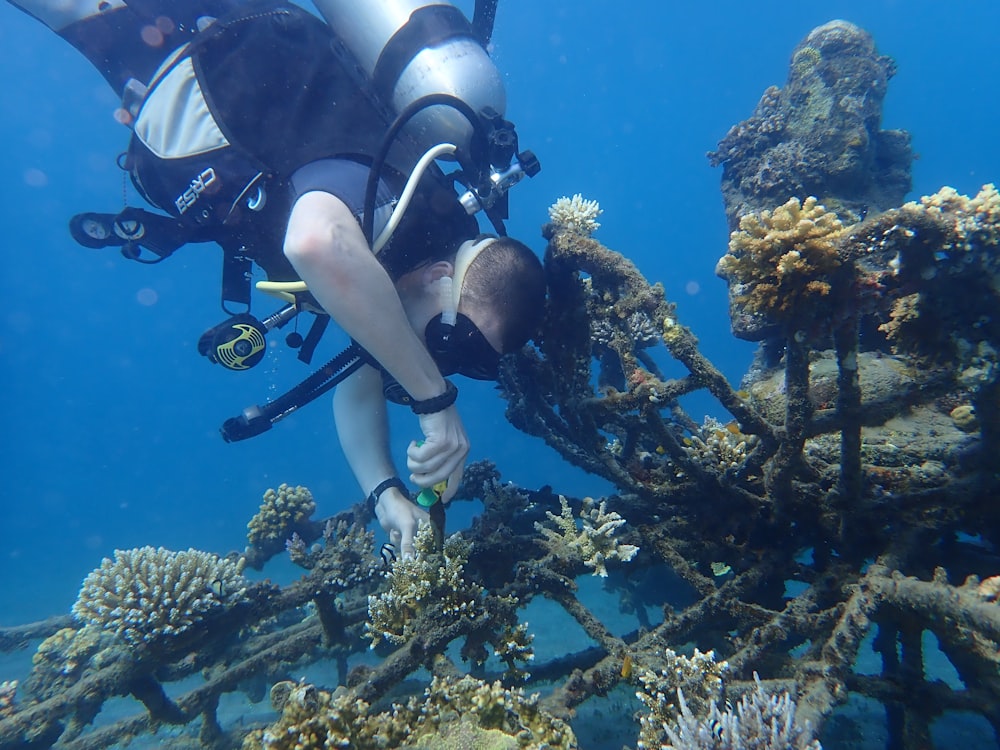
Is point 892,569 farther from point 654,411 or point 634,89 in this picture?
point 634,89

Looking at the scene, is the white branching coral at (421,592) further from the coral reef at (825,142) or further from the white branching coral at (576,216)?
the coral reef at (825,142)

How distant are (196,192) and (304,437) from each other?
2867 inches

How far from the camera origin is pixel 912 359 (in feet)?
9.70

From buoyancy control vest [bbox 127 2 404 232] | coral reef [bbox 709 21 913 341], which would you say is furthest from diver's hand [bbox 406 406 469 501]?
coral reef [bbox 709 21 913 341]

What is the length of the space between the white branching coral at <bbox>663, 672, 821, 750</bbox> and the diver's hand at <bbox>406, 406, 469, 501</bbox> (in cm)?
175

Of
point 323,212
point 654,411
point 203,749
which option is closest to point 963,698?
point 654,411

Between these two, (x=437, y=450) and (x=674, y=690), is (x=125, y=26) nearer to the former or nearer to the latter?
(x=437, y=450)

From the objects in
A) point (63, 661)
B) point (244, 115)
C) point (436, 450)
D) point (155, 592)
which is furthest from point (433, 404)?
point (63, 661)

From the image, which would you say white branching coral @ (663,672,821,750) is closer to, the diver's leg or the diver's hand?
the diver's hand

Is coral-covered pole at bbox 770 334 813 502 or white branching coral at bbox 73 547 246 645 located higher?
coral-covered pole at bbox 770 334 813 502

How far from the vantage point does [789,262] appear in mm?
2393

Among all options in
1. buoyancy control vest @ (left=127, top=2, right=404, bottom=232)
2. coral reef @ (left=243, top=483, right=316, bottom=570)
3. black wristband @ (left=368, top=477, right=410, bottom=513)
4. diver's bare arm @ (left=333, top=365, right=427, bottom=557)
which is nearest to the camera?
buoyancy control vest @ (left=127, top=2, right=404, bottom=232)

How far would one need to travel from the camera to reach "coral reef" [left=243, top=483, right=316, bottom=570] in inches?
273

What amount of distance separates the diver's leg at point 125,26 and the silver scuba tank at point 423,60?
1.04 m
